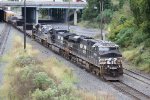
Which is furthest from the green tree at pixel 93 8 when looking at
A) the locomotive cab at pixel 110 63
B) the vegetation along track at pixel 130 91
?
the vegetation along track at pixel 130 91

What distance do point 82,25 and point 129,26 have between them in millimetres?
52467

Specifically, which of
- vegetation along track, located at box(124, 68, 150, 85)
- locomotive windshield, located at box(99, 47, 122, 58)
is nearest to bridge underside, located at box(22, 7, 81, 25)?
vegetation along track, located at box(124, 68, 150, 85)

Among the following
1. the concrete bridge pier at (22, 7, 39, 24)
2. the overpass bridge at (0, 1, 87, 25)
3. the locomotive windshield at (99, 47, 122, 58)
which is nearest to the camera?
the locomotive windshield at (99, 47, 122, 58)

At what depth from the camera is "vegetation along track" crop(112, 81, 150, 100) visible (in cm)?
2736

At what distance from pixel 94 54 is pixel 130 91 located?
7248mm

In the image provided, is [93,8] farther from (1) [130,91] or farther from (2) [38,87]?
(2) [38,87]

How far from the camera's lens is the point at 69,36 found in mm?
47375

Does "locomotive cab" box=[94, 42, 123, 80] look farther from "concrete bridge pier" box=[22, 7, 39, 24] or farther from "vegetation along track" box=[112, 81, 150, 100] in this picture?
"concrete bridge pier" box=[22, 7, 39, 24]

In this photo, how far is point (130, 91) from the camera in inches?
1164

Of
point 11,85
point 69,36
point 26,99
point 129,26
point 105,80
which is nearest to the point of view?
point 26,99

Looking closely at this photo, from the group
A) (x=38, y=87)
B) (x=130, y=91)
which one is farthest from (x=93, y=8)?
(x=38, y=87)

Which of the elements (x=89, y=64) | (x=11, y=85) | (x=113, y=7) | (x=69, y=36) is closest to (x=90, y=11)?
(x=113, y=7)

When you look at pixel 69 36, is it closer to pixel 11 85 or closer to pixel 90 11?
pixel 11 85

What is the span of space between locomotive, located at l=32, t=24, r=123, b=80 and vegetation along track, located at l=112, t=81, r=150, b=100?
1556 mm
